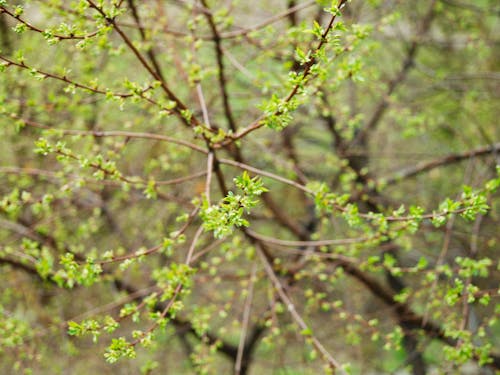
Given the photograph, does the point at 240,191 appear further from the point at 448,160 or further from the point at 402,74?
the point at 402,74

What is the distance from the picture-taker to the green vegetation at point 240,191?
119 inches

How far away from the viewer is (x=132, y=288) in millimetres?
5613

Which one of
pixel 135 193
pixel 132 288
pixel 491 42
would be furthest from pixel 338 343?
pixel 491 42

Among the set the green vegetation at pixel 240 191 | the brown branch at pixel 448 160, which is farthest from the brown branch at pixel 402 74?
the brown branch at pixel 448 160

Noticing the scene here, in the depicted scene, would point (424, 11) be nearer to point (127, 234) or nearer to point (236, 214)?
point (127, 234)

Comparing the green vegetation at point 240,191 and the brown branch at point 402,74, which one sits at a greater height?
the brown branch at point 402,74

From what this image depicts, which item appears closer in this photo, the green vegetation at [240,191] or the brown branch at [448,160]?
the green vegetation at [240,191]

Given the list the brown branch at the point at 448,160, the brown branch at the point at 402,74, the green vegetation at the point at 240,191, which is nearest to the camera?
the green vegetation at the point at 240,191

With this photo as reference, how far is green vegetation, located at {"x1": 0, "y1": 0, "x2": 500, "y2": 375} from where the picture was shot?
3.03 metres

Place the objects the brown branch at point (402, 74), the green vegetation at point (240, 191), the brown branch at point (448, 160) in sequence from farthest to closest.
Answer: the brown branch at point (402, 74)
the brown branch at point (448, 160)
the green vegetation at point (240, 191)

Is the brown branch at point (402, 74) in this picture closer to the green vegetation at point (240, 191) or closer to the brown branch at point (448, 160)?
the green vegetation at point (240, 191)

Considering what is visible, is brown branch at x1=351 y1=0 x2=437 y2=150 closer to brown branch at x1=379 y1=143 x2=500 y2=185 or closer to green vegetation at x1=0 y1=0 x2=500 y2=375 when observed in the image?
green vegetation at x1=0 y1=0 x2=500 y2=375

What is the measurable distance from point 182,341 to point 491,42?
213 inches

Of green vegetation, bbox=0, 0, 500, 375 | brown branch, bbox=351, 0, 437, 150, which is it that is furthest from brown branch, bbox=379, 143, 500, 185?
brown branch, bbox=351, 0, 437, 150
